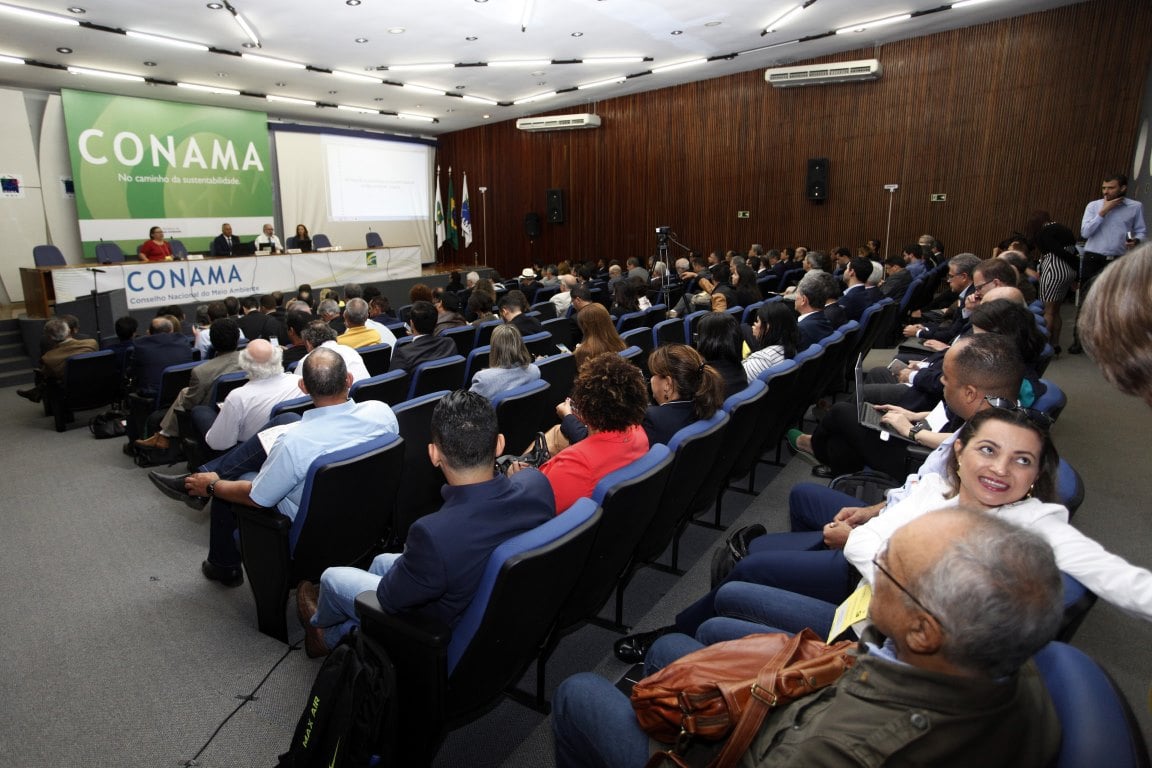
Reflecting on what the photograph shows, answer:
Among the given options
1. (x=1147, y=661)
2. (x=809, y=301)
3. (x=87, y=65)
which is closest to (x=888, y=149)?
(x=809, y=301)

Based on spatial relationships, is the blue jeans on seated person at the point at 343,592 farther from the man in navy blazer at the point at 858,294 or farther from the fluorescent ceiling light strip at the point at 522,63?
the fluorescent ceiling light strip at the point at 522,63

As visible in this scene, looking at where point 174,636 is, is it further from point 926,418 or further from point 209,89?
point 209,89

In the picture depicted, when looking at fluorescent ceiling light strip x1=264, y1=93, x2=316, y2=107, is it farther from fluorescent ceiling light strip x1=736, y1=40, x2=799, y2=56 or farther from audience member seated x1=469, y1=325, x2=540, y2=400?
audience member seated x1=469, y1=325, x2=540, y2=400

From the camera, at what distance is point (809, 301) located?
16.7 ft

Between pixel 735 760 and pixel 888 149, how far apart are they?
1133cm

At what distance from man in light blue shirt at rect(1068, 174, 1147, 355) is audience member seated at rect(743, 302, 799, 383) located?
167 inches

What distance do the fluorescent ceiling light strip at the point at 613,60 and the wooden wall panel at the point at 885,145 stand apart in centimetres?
222

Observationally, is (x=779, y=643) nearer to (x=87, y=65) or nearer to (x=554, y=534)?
(x=554, y=534)

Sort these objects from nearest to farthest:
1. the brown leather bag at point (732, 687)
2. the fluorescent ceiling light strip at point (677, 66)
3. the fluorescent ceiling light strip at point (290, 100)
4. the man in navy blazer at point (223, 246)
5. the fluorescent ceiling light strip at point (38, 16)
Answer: the brown leather bag at point (732, 687) < the fluorescent ceiling light strip at point (38, 16) < the fluorescent ceiling light strip at point (677, 66) < the man in navy blazer at point (223, 246) < the fluorescent ceiling light strip at point (290, 100)

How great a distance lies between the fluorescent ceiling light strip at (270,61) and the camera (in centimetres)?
967

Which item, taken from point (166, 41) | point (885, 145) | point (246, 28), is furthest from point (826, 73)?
point (166, 41)

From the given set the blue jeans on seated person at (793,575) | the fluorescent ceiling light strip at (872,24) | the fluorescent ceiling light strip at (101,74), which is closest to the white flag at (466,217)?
the fluorescent ceiling light strip at (101,74)

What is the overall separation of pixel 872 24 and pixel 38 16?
1075 cm

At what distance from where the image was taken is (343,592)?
2.09m
